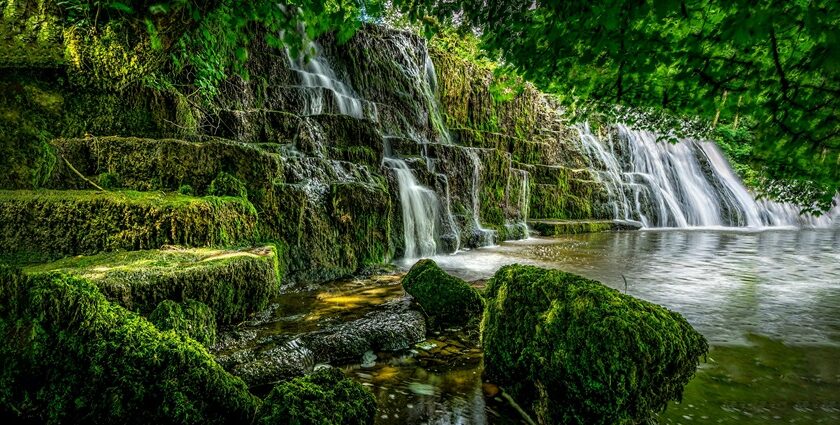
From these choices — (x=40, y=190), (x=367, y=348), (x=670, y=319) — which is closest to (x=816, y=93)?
(x=670, y=319)

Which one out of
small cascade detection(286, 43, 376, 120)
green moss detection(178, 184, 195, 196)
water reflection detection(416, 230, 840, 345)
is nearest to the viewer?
water reflection detection(416, 230, 840, 345)

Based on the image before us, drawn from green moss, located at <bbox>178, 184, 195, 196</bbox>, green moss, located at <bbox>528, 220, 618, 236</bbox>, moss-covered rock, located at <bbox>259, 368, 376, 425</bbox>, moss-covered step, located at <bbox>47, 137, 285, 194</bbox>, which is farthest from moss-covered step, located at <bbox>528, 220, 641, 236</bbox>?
moss-covered rock, located at <bbox>259, 368, 376, 425</bbox>

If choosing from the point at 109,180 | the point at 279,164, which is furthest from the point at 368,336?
the point at 109,180

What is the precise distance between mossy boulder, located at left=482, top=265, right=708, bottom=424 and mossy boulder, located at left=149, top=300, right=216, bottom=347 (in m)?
2.37

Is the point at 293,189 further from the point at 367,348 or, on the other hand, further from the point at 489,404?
the point at 489,404

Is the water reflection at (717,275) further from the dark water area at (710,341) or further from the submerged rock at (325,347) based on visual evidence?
the submerged rock at (325,347)

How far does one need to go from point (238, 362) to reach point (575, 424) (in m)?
2.30

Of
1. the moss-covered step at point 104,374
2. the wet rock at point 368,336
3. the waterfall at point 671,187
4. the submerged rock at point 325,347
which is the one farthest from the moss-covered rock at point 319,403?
the waterfall at point 671,187

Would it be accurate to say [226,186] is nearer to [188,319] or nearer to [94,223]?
[94,223]

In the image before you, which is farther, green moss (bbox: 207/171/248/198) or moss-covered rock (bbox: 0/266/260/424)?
green moss (bbox: 207/171/248/198)

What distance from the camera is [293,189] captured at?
20.0 feet

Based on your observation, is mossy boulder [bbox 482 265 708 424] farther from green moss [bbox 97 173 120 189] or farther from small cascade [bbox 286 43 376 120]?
small cascade [bbox 286 43 376 120]

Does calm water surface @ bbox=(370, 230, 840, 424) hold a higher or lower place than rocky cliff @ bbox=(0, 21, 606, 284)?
lower

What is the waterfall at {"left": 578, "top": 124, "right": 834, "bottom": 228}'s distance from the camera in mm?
20422
